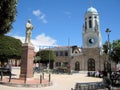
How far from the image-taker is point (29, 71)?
824 inches

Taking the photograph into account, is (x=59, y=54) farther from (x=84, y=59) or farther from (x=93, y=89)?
(x=93, y=89)

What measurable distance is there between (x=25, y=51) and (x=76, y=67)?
114ft

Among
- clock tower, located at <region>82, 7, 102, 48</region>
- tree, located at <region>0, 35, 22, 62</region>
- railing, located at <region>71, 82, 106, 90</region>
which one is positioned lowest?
railing, located at <region>71, 82, 106, 90</region>

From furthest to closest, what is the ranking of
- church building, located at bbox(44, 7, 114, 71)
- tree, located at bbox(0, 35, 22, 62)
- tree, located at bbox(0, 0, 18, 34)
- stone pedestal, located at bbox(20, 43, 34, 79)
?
1. church building, located at bbox(44, 7, 114, 71)
2. tree, located at bbox(0, 35, 22, 62)
3. stone pedestal, located at bbox(20, 43, 34, 79)
4. tree, located at bbox(0, 0, 18, 34)

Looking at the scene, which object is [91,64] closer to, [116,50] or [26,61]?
[116,50]

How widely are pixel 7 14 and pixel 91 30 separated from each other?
4308 cm

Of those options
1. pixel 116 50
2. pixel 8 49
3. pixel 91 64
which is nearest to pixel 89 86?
pixel 8 49

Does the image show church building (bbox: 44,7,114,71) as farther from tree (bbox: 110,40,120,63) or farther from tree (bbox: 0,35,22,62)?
tree (bbox: 0,35,22,62)

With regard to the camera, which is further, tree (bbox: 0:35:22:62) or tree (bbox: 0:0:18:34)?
tree (bbox: 0:35:22:62)

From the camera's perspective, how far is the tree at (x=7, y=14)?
10.8 metres

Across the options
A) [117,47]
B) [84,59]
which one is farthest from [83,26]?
[117,47]

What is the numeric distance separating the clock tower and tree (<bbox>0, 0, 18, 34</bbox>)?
137ft

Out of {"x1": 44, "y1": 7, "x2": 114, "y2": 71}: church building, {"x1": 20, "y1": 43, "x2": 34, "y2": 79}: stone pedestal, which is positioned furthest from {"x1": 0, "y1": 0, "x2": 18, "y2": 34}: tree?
{"x1": 44, "y1": 7, "x2": 114, "y2": 71}: church building

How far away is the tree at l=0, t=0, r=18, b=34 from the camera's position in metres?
10.8
